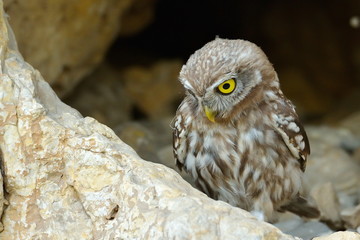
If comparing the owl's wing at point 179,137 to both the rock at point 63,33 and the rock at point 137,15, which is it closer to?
the rock at point 63,33

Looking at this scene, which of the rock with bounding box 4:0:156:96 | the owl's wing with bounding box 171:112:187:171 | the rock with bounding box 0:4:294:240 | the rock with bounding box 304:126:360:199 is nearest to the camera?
the rock with bounding box 0:4:294:240

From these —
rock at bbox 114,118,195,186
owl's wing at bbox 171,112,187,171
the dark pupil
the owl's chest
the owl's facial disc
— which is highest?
rock at bbox 114,118,195,186

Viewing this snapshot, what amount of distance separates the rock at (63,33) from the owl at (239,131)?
180cm

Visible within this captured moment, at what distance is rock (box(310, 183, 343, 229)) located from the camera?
15.0 ft

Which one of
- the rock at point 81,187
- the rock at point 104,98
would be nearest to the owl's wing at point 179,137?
the rock at point 81,187

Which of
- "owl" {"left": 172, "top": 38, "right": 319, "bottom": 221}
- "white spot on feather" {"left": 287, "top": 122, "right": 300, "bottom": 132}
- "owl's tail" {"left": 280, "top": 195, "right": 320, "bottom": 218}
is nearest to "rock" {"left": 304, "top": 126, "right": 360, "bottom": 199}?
"owl's tail" {"left": 280, "top": 195, "right": 320, "bottom": 218}

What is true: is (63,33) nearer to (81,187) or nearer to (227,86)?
(227,86)

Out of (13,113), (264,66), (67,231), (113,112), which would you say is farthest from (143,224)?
(113,112)

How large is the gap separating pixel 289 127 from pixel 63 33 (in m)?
2.59

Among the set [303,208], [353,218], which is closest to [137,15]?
[303,208]

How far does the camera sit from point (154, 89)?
7.85m

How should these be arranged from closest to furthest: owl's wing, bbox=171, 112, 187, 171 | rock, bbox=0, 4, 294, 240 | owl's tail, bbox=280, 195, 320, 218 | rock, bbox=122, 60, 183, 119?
rock, bbox=0, 4, 294, 240
owl's wing, bbox=171, 112, 187, 171
owl's tail, bbox=280, 195, 320, 218
rock, bbox=122, 60, 183, 119

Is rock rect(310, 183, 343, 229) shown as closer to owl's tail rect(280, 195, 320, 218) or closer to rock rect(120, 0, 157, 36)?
owl's tail rect(280, 195, 320, 218)

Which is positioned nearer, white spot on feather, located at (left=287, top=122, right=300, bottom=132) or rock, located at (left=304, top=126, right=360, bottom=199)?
white spot on feather, located at (left=287, top=122, right=300, bottom=132)
